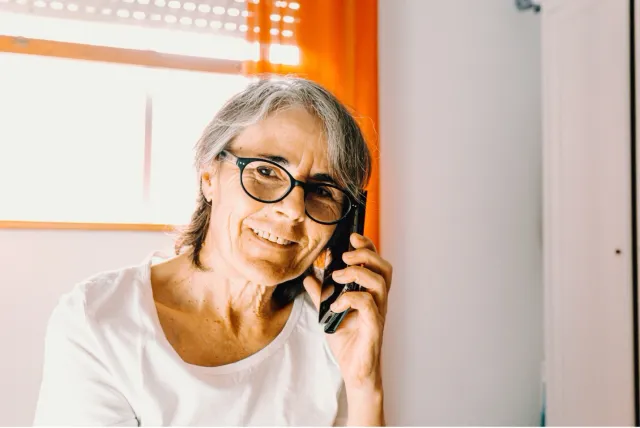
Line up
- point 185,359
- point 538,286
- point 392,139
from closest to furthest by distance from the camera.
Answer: point 185,359 → point 392,139 → point 538,286

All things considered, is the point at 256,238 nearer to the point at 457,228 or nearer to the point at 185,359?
A: the point at 185,359

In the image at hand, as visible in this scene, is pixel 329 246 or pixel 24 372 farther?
pixel 24 372

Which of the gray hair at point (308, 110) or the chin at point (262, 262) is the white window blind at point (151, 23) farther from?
the chin at point (262, 262)

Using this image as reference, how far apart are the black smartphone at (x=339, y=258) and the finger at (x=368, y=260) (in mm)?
27

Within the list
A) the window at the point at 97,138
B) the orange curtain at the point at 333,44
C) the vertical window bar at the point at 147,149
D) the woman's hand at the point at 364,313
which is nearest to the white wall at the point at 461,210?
the orange curtain at the point at 333,44

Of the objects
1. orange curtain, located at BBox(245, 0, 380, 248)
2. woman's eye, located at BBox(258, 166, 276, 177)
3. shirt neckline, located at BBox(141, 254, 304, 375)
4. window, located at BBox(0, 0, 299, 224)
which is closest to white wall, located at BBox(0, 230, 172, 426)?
window, located at BBox(0, 0, 299, 224)

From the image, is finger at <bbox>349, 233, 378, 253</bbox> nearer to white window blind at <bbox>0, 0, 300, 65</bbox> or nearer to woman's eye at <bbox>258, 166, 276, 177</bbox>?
woman's eye at <bbox>258, 166, 276, 177</bbox>

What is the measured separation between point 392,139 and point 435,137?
0.19 meters

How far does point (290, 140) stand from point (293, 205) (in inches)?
4.3

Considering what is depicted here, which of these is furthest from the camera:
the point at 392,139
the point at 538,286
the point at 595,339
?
→ the point at 538,286

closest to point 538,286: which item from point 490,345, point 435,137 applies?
point 490,345

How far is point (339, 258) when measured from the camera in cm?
98

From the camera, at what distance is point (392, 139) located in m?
2.22

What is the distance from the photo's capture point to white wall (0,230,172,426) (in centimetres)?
181
